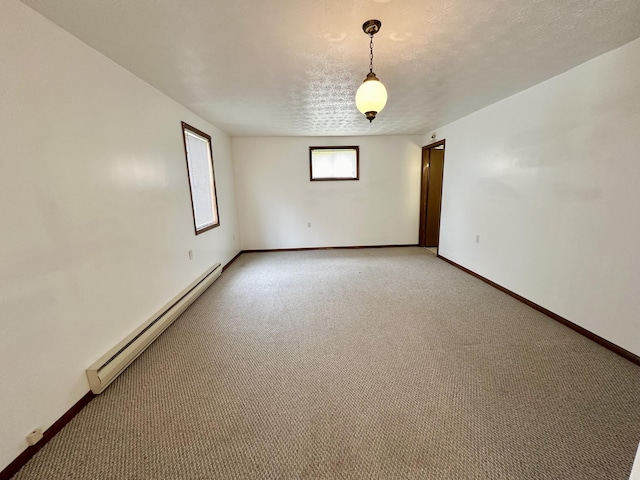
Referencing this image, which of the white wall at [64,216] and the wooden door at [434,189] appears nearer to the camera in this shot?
the white wall at [64,216]

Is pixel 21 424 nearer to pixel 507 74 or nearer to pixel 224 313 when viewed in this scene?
pixel 224 313

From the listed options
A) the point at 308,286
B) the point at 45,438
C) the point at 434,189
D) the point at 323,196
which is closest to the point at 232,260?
the point at 308,286

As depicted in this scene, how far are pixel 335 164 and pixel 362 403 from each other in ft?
14.8

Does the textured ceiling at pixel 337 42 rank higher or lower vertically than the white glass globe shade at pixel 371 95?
higher

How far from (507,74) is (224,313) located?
3.67 meters

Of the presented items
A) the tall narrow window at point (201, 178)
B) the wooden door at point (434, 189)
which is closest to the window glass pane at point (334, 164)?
the wooden door at point (434, 189)

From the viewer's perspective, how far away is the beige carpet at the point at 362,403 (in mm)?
1217

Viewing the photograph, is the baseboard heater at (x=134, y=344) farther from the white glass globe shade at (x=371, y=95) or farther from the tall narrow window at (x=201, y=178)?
the white glass globe shade at (x=371, y=95)

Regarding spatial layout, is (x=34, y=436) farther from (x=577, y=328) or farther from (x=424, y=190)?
(x=424, y=190)

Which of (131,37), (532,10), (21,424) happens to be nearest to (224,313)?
A: (21,424)

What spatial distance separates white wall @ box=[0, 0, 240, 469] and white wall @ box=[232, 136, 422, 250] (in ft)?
8.83

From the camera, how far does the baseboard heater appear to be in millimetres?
1631

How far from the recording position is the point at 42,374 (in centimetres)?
136

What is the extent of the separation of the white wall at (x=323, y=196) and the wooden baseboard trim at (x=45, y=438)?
3938mm
